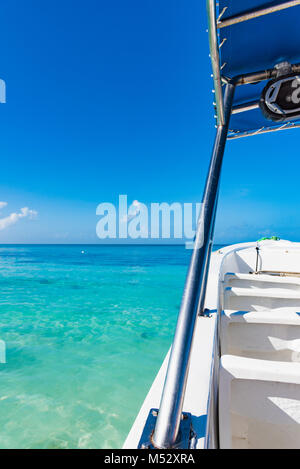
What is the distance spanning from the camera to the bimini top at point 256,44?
41.8 inches

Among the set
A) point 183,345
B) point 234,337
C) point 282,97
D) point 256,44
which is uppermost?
point 256,44

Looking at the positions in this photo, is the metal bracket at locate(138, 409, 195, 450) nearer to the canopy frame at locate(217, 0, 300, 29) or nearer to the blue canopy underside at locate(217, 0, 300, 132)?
the canopy frame at locate(217, 0, 300, 29)

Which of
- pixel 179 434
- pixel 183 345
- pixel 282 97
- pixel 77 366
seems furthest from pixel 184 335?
pixel 77 366

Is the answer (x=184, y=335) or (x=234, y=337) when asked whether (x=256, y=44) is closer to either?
(x=184, y=335)

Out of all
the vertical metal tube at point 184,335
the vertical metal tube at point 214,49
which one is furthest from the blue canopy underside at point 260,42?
the vertical metal tube at point 184,335

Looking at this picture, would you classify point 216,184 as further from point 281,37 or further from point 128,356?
point 128,356

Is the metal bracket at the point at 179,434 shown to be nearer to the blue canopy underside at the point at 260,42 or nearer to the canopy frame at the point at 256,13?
the canopy frame at the point at 256,13

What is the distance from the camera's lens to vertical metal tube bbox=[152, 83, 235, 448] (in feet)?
1.56

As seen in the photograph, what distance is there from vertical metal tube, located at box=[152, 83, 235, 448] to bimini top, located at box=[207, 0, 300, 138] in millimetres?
539

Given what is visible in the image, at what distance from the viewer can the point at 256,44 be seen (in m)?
1.36

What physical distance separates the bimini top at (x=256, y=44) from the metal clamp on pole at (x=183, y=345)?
22.0 inches

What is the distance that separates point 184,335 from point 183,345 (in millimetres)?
23
